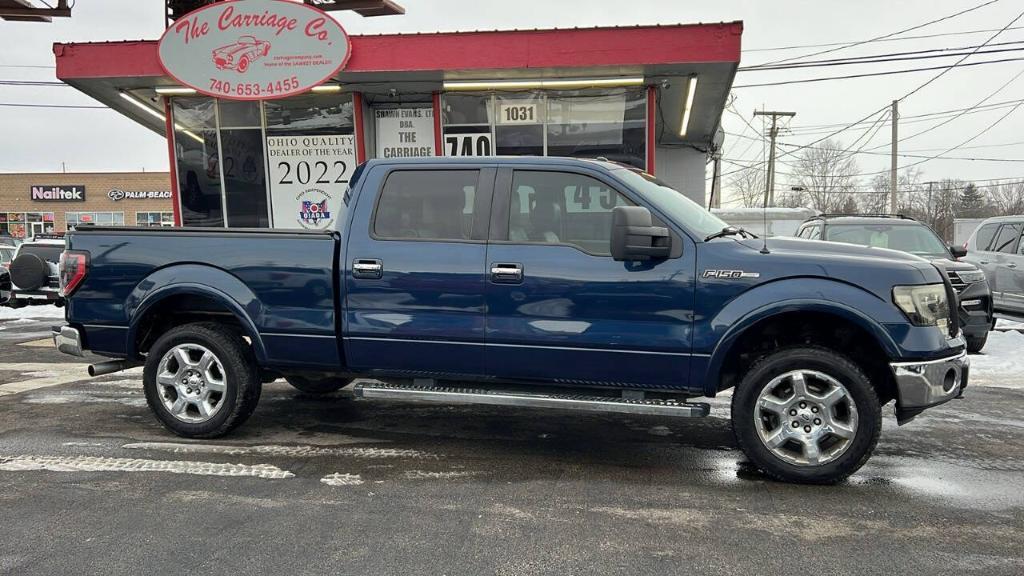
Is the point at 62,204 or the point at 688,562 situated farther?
the point at 62,204

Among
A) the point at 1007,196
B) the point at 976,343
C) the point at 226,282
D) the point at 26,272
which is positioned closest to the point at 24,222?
the point at 26,272

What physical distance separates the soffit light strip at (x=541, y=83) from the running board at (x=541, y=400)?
855 cm

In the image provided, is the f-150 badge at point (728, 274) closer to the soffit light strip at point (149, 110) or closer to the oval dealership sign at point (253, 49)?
the oval dealership sign at point (253, 49)

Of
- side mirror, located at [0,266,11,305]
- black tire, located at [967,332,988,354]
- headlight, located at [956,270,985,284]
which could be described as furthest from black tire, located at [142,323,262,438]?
side mirror, located at [0,266,11,305]

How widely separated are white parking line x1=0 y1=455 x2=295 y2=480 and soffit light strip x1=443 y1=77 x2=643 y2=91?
913 cm

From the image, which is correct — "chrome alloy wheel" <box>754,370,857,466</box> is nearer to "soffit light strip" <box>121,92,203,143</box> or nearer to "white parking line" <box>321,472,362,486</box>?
"white parking line" <box>321,472,362,486</box>

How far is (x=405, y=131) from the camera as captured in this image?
13.3 metres

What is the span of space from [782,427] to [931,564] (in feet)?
3.57

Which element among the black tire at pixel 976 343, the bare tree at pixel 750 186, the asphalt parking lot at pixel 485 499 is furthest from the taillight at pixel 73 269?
the bare tree at pixel 750 186

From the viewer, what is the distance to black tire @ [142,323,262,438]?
4824 mm

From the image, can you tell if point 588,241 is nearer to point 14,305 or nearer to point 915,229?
point 915,229

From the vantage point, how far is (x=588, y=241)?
14.3ft

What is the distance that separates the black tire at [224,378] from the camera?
15.8 ft

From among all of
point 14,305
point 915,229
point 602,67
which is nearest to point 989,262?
point 915,229
